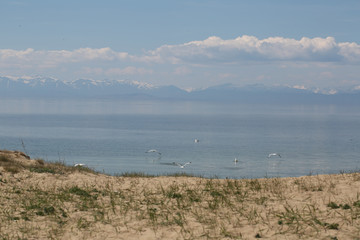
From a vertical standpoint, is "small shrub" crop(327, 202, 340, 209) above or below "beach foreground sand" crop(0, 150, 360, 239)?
above

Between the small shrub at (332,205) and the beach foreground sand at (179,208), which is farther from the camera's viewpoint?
the small shrub at (332,205)

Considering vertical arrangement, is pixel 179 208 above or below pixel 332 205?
below

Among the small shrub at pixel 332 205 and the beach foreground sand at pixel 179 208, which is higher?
the small shrub at pixel 332 205

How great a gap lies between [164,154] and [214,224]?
2156 inches

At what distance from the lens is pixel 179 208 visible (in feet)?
38.5

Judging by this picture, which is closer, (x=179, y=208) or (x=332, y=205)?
(x=332, y=205)

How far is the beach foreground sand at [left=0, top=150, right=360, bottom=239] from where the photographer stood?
9812 mm

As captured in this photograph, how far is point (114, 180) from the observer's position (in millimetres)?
16484

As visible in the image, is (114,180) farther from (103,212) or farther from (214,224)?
(214,224)

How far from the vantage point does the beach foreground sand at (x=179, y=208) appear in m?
9.81

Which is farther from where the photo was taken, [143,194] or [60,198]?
[143,194]

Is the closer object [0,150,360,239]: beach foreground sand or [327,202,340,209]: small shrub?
[0,150,360,239]: beach foreground sand

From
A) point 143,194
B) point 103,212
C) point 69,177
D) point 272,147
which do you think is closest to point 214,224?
point 103,212

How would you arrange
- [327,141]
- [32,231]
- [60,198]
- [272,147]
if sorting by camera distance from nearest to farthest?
[32,231] → [60,198] → [272,147] → [327,141]
